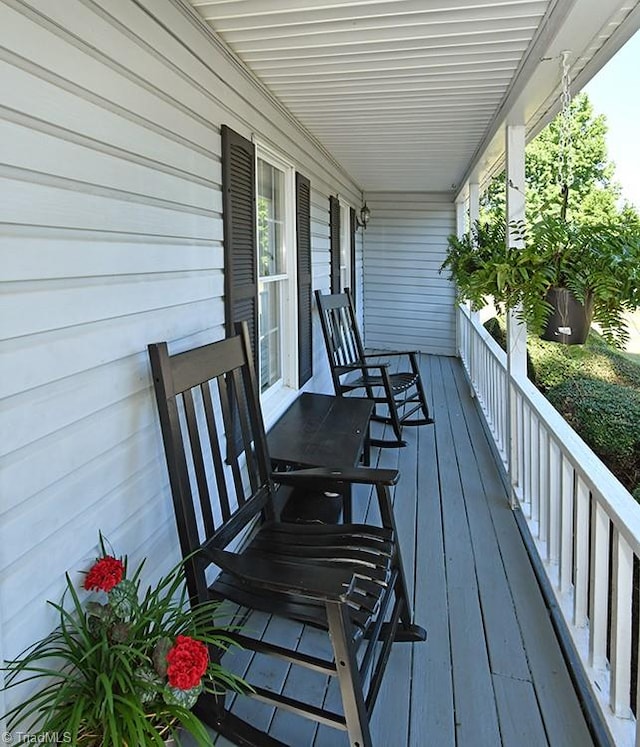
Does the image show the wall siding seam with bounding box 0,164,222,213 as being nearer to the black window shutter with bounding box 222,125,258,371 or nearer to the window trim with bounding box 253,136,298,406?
the black window shutter with bounding box 222,125,258,371

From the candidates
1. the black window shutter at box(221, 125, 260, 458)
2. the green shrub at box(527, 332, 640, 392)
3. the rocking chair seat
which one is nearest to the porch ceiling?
the black window shutter at box(221, 125, 260, 458)

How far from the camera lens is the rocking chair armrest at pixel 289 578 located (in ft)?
4.56

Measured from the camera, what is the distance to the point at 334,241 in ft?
18.1

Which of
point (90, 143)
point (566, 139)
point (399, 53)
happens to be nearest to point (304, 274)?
point (399, 53)

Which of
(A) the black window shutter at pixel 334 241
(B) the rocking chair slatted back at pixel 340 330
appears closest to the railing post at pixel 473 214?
(B) the rocking chair slatted back at pixel 340 330

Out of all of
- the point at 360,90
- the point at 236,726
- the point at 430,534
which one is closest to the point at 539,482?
the point at 430,534

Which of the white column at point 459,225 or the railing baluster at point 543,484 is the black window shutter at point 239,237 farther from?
the white column at point 459,225

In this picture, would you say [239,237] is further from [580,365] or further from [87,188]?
[580,365]

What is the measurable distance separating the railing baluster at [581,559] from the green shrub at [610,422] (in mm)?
1832

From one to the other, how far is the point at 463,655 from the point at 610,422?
2.41m

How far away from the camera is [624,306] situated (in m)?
1.96

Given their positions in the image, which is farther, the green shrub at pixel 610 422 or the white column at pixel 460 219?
the white column at pixel 460 219

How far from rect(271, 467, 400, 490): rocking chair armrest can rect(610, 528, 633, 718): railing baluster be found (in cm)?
75

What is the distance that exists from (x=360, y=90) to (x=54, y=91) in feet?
7.09
